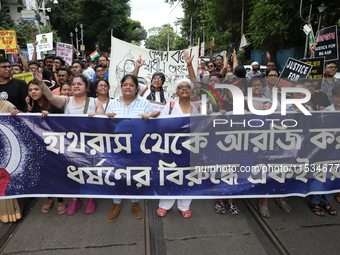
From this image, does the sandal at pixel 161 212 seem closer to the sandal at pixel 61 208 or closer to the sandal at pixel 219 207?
the sandal at pixel 219 207

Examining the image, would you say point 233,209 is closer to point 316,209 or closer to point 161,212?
point 161,212

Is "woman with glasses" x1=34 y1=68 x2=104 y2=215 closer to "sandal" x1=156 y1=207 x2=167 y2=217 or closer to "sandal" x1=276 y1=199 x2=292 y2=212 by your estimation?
"sandal" x1=156 y1=207 x2=167 y2=217

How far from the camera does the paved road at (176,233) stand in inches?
106

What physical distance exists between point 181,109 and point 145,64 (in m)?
2.79

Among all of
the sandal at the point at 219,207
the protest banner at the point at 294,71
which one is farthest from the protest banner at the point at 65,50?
the sandal at the point at 219,207

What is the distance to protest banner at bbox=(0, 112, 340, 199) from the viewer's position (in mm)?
2953

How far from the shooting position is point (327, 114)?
2996 mm

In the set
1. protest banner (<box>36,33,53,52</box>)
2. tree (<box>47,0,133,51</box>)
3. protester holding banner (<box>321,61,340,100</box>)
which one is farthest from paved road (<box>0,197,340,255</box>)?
tree (<box>47,0,133,51</box>)

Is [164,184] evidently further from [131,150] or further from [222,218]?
[222,218]

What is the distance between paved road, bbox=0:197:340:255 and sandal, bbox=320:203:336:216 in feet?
0.20

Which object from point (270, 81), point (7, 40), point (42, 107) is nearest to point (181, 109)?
point (42, 107)

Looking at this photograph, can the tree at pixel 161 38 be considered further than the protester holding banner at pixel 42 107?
Yes

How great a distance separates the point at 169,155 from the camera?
2977 mm

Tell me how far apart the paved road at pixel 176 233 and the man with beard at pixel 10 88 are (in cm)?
154
